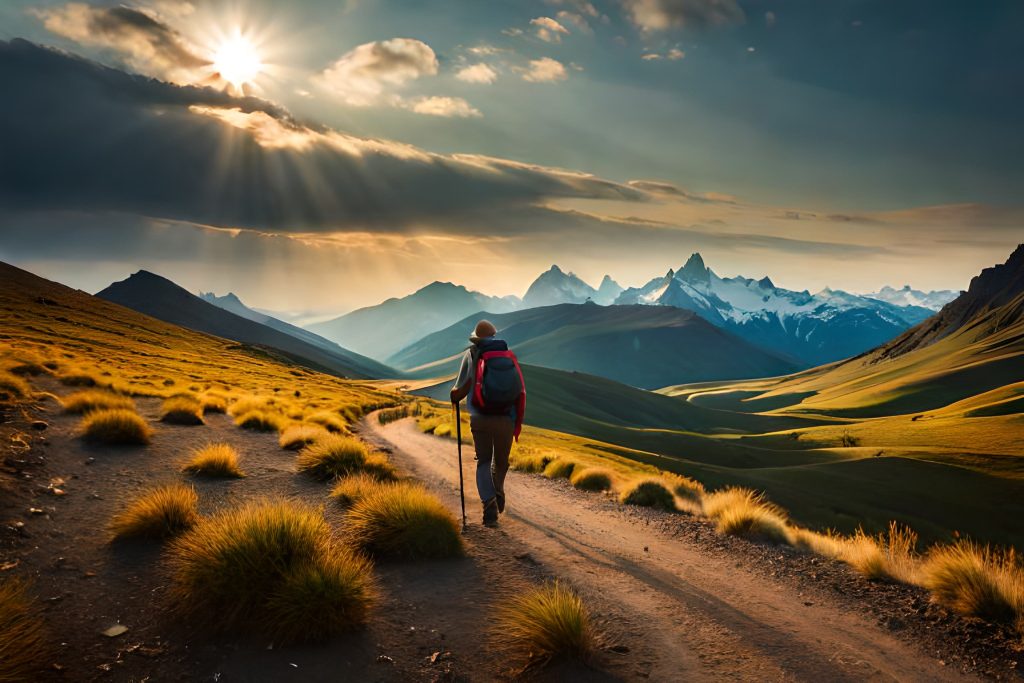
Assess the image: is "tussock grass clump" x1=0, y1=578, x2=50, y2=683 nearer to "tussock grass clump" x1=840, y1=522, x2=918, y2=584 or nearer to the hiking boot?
the hiking boot

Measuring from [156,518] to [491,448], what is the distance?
19.7 ft

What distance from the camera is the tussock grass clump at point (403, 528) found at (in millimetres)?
8305

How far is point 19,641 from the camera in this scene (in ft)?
14.6

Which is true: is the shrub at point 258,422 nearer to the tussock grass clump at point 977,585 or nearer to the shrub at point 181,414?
the shrub at point 181,414

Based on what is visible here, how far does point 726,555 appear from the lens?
35.7ft

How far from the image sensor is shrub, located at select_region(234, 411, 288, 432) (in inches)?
797

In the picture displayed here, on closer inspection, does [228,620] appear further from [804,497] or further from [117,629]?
[804,497]

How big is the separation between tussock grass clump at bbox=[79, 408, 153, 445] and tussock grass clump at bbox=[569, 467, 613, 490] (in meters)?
13.8

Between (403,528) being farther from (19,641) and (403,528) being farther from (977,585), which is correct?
(977,585)

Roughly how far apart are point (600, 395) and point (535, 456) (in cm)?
16388

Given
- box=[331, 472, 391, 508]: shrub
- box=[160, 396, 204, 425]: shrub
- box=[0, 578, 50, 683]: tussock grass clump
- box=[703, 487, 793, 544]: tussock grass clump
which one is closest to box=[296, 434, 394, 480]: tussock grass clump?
box=[331, 472, 391, 508]: shrub

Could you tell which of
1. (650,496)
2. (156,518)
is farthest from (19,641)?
(650,496)

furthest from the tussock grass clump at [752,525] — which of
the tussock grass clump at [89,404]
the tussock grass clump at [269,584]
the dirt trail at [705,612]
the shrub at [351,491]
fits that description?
the tussock grass clump at [89,404]

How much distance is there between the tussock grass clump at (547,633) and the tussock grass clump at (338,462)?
8.19 meters
